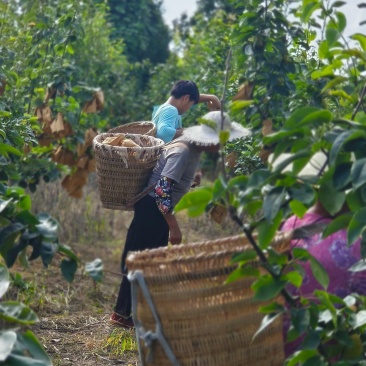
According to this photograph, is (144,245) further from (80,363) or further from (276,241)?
(276,241)

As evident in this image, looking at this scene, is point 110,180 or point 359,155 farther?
point 110,180

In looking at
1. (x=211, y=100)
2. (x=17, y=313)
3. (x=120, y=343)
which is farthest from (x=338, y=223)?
(x=211, y=100)

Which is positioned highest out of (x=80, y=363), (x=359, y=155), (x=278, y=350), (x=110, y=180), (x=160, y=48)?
(x=359, y=155)

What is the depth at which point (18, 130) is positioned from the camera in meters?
5.60

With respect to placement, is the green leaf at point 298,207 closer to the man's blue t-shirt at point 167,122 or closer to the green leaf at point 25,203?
the green leaf at point 25,203

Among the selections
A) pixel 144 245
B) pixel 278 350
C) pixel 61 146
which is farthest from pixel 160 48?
pixel 278 350

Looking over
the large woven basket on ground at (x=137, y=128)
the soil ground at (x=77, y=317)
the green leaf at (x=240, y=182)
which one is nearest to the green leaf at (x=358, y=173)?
the green leaf at (x=240, y=182)

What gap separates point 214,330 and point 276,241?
0.32 metres

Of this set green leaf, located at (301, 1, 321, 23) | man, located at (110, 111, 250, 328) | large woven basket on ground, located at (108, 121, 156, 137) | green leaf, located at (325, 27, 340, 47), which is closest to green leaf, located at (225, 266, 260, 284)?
green leaf, located at (325, 27, 340, 47)

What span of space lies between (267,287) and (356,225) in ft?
0.97

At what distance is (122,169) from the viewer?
545cm

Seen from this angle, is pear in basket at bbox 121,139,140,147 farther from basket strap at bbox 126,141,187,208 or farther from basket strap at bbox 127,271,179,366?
basket strap at bbox 127,271,179,366

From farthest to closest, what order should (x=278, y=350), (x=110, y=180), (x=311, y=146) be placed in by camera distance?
1. (x=110, y=180)
2. (x=278, y=350)
3. (x=311, y=146)

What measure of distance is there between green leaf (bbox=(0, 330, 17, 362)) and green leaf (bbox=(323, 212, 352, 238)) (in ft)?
3.07
